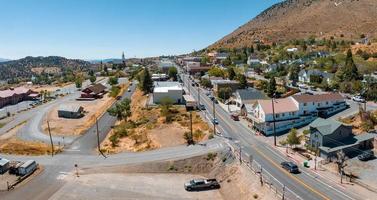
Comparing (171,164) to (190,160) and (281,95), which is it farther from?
(281,95)

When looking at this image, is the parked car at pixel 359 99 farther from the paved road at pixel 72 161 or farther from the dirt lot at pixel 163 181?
the dirt lot at pixel 163 181

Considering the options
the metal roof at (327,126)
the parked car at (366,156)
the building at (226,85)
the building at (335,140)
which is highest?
the building at (226,85)

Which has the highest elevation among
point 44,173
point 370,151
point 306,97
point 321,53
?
point 321,53

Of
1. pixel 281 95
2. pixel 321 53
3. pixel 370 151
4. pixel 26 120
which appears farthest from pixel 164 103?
pixel 321 53

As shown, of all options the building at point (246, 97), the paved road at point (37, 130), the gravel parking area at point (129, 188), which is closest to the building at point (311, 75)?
the building at point (246, 97)

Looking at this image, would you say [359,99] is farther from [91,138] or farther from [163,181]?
[91,138]

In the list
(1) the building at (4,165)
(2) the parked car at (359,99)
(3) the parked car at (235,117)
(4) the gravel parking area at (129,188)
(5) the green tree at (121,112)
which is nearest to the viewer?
(4) the gravel parking area at (129,188)
